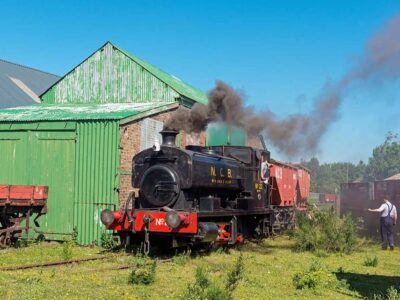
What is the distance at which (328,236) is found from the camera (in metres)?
15.4

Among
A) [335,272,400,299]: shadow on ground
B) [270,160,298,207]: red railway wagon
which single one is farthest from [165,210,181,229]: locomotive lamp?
[270,160,298,207]: red railway wagon

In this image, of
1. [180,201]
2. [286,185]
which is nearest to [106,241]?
[180,201]

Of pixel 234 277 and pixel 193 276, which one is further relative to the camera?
pixel 193 276

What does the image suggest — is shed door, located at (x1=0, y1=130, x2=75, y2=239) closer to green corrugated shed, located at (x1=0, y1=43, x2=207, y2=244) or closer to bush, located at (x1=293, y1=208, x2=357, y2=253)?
green corrugated shed, located at (x1=0, y1=43, x2=207, y2=244)

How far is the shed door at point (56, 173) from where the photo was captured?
16453 mm

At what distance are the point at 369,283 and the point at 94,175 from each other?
30.6 ft

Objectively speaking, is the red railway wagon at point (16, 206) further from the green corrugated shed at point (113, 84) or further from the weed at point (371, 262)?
the weed at point (371, 262)

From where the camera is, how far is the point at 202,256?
43.5 ft

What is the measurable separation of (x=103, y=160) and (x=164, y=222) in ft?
15.7

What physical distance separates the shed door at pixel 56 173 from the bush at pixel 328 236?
24.9ft

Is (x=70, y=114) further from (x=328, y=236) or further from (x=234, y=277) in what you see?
(x=234, y=277)

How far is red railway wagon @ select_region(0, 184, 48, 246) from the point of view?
46.6ft

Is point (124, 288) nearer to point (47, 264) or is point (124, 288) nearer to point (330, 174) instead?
point (47, 264)

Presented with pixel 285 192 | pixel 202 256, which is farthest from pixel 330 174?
pixel 202 256
